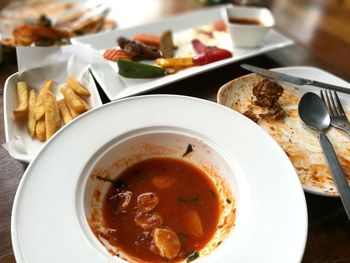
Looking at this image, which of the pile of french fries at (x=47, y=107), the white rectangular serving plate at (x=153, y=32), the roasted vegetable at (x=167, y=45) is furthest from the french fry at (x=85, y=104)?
the roasted vegetable at (x=167, y=45)

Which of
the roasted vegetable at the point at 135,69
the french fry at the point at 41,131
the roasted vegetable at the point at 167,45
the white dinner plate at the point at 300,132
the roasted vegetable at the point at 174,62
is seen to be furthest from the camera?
the roasted vegetable at the point at 167,45

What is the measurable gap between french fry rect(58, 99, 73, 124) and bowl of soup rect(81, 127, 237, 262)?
34cm

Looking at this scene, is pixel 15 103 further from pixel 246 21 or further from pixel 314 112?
pixel 246 21

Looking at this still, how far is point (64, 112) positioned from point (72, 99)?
7cm

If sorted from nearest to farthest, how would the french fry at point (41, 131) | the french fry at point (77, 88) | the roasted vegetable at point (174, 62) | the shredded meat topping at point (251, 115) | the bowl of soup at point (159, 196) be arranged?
the bowl of soup at point (159, 196), the french fry at point (41, 131), the shredded meat topping at point (251, 115), the french fry at point (77, 88), the roasted vegetable at point (174, 62)

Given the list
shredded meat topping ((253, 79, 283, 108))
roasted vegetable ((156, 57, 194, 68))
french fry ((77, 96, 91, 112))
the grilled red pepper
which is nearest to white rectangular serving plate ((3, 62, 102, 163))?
french fry ((77, 96, 91, 112))

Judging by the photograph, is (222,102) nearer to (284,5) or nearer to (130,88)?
(130,88)

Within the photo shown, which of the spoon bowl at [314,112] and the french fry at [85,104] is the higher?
the french fry at [85,104]

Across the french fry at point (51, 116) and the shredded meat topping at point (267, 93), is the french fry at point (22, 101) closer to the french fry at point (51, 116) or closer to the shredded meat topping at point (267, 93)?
the french fry at point (51, 116)

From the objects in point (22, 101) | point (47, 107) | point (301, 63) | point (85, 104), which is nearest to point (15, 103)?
point (22, 101)

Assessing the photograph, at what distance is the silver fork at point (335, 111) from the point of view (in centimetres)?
137

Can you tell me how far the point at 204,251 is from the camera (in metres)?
0.96

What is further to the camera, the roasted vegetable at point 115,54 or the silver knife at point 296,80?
the roasted vegetable at point 115,54

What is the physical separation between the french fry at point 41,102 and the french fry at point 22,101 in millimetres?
50
